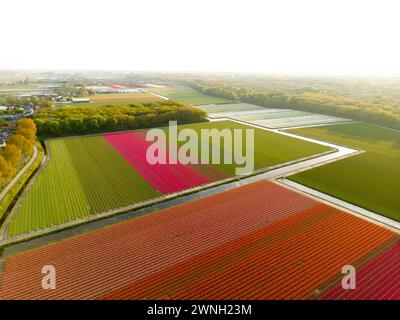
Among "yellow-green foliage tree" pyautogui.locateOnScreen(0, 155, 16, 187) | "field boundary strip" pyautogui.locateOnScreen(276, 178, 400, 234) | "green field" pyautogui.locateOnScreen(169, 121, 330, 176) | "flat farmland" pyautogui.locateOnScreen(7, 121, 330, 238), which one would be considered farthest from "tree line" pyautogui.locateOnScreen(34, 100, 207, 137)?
"field boundary strip" pyautogui.locateOnScreen(276, 178, 400, 234)

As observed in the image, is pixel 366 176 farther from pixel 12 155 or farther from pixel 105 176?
pixel 12 155

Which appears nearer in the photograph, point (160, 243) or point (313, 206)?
point (160, 243)

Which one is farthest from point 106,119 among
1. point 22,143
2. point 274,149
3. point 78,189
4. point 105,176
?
point 274,149

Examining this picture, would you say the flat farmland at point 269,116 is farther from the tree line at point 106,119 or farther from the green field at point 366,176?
the green field at point 366,176

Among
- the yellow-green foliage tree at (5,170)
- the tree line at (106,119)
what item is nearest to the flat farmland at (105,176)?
the yellow-green foliage tree at (5,170)

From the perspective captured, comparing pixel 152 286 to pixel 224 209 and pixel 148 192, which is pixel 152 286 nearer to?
pixel 224 209

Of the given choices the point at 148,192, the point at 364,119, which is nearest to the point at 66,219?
the point at 148,192
